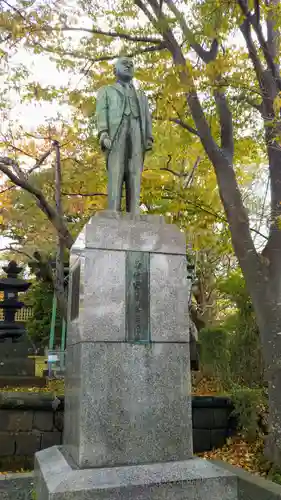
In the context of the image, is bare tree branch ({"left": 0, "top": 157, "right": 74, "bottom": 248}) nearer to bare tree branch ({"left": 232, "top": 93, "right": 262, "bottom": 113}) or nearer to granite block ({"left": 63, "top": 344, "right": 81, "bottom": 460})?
bare tree branch ({"left": 232, "top": 93, "right": 262, "bottom": 113})

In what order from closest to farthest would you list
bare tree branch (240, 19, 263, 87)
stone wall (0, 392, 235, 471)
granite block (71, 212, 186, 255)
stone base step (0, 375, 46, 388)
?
granite block (71, 212, 186, 255) → bare tree branch (240, 19, 263, 87) → stone wall (0, 392, 235, 471) → stone base step (0, 375, 46, 388)

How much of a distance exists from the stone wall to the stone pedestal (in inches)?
152

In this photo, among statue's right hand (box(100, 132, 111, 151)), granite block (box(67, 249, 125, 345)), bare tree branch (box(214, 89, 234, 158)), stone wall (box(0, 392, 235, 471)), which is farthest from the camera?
bare tree branch (box(214, 89, 234, 158))

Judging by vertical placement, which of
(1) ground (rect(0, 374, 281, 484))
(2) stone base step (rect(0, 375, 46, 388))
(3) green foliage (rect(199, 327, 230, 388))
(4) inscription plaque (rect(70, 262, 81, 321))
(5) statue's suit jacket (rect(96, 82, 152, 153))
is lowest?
(1) ground (rect(0, 374, 281, 484))

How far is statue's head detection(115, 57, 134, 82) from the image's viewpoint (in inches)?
198

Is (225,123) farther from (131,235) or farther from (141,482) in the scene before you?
(141,482)

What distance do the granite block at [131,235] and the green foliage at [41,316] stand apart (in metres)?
12.5

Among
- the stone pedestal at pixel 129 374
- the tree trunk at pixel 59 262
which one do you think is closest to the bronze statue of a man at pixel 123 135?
the stone pedestal at pixel 129 374

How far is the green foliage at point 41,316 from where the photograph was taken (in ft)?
55.5

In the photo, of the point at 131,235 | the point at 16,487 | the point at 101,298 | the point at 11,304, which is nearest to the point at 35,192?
the point at 131,235

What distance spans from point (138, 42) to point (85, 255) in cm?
649

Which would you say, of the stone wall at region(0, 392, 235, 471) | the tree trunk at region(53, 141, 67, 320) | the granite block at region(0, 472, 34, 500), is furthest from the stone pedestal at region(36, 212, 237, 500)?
the tree trunk at region(53, 141, 67, 320)

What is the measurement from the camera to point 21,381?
1067 cm

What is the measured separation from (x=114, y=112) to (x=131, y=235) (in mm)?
1462
